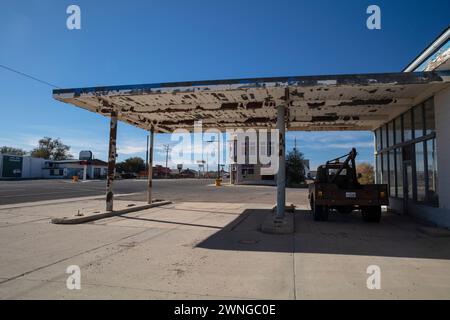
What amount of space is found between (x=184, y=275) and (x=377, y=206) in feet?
27.8

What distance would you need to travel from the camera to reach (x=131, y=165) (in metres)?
110

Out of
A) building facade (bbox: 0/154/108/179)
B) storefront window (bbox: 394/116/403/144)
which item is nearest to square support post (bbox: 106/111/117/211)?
storefront window (bbox: 394/116/403/144)

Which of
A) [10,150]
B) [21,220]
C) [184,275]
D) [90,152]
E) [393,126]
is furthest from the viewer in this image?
[10,150]

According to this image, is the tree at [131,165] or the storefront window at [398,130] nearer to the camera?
the storefront window at [398,130]

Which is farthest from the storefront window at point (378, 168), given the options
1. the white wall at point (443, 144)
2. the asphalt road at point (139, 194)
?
the white wall at point (443, 144)

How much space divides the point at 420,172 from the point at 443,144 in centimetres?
215

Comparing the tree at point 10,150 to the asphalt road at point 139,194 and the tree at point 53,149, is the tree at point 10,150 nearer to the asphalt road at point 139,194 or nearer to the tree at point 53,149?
the tree at point 53,149

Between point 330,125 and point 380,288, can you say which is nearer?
point 380,288

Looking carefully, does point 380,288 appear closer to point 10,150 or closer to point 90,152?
point 90,152

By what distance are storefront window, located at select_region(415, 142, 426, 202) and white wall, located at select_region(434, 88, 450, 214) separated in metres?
1.39

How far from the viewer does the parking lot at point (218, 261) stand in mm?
4758

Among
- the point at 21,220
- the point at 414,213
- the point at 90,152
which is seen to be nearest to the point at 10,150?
the point at 90,152

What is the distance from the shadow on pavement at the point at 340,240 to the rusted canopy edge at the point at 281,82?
3996mm

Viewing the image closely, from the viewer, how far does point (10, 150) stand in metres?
108
